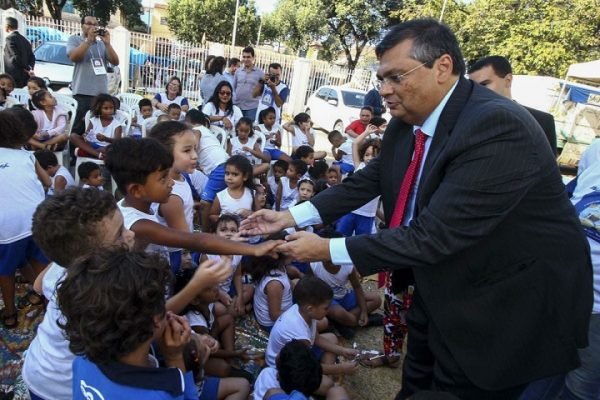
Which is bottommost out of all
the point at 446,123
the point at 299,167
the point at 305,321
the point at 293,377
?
the point at 305,321

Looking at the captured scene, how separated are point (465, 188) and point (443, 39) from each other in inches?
24.2

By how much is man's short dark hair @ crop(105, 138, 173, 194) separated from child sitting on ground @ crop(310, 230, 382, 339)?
1.84m

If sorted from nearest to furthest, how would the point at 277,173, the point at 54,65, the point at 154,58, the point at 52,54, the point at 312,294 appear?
1. the point at 312,294
2. the point at 277,173
3. the point at 54,65
4. the point at 52,54
5. the point at 154,58

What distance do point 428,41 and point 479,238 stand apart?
780 millimetres

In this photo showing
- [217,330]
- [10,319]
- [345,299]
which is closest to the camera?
[10,319]

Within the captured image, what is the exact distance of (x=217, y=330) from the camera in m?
3.16

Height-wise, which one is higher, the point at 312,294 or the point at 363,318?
the point at 312,294

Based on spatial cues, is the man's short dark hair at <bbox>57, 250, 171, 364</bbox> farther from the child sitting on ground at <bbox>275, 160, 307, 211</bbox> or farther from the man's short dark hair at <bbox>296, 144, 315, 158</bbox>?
the man's short dark hair at <bbox>296, 144, 315, 158</bbox>

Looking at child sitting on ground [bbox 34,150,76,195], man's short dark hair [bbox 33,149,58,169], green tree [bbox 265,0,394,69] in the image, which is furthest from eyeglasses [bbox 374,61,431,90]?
green tree [bbox 265,0,394,69]

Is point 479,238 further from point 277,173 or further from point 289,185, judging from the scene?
point 277,173

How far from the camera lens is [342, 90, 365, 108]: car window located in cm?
1264

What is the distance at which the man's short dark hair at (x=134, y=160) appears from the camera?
2.17m

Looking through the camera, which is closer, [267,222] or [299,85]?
[267,222]

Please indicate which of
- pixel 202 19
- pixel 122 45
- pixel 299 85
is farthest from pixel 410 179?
pixel 202 19
